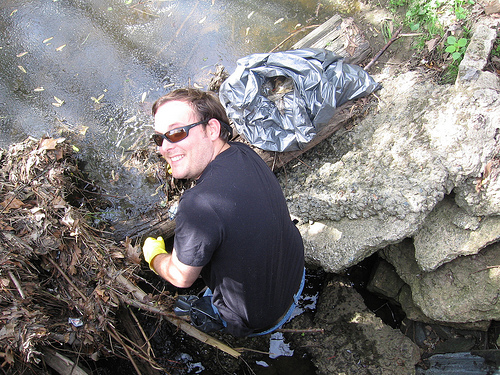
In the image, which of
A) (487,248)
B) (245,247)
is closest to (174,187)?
(245,247)

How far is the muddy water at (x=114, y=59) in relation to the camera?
3580mm

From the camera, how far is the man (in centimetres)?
183

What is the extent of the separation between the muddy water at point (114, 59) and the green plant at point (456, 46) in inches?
65.8

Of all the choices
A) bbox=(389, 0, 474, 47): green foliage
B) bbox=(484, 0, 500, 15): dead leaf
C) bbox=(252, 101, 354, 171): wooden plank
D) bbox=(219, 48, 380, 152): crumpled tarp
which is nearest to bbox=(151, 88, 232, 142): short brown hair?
bbox=(219, 48, 380, 152): crumpled tarp

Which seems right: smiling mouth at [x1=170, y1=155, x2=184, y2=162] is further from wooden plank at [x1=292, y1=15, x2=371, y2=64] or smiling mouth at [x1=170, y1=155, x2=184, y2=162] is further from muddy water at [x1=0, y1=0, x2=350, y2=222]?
wooden plank at [x1=292, y1=15, x2=371, y2=64]

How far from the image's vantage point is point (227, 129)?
2.45 metres

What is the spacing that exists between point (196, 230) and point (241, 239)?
0.28m

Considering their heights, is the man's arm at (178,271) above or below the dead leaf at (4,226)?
below

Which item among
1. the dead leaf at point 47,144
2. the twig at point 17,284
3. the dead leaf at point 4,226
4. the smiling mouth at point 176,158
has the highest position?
the dead leaf at point 47,144

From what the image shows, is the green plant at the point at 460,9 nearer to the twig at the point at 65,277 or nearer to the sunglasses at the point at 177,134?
the sunglasses at the point at 177,134

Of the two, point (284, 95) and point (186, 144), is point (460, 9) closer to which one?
point (284, 95)

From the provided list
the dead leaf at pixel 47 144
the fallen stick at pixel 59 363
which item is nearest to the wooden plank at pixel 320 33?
the dead leaf at pixel 47 144

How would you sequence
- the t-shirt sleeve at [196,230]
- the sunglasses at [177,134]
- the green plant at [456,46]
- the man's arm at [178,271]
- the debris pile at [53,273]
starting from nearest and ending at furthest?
the t-shirt sleeve at [196,230] → the man's arm at [178,271] → the sunglasses at [177,134] → the debris pile at [53,273] → the green plant at [456,46]

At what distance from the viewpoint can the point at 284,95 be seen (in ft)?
10.2
